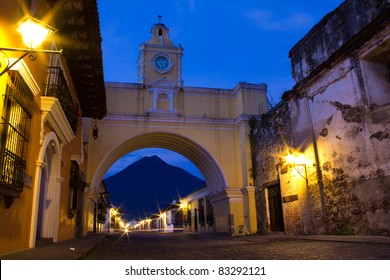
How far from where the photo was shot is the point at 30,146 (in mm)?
6215

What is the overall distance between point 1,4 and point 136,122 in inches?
504

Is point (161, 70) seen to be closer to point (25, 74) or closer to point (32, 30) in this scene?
point (25, 74)

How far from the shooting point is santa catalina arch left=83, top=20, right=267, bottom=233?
17047 mm

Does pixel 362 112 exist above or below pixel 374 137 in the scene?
above

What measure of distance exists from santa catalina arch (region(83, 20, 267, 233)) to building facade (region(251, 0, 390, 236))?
493cm

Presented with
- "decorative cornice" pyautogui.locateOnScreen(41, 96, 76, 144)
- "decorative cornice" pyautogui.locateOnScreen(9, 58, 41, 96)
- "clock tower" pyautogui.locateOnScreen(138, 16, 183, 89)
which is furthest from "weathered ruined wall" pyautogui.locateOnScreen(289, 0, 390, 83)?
"clock tower" pyautogui.locateOnScreen(138, 16, 183, 89)

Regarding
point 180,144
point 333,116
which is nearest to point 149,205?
point 180,144

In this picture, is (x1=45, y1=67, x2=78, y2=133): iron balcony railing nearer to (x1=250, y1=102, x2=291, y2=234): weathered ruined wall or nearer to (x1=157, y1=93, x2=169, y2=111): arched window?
(x1=250, y1=102, x2=291, y2=234): weathered ruined wall

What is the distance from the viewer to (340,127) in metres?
9.47

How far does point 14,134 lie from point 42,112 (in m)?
1.71

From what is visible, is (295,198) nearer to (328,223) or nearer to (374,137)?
(328,223)

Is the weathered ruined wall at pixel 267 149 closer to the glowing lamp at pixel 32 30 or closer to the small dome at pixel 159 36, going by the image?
the small dome at pixel 159 36

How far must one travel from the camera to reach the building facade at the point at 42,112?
16.1ft

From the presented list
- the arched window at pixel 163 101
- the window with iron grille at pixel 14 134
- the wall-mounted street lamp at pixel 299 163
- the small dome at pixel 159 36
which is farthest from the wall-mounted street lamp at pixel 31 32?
the small dome at pixel 159 36
